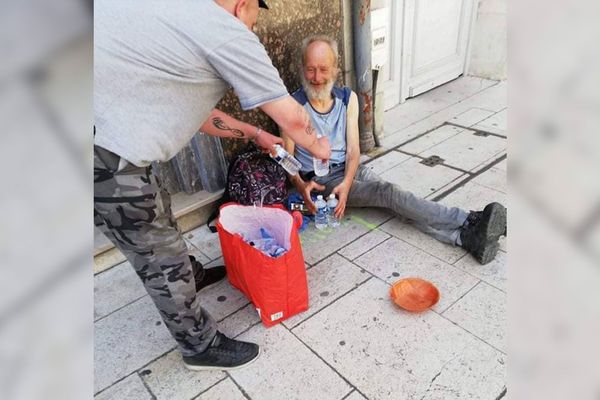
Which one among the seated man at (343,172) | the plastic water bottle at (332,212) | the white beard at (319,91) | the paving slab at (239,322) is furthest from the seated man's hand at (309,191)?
the paving slab at (239,322)

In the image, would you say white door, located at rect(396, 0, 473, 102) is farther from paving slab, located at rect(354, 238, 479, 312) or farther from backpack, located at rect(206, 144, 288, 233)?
paving slab, located at rect(354, 238, 479, 312)

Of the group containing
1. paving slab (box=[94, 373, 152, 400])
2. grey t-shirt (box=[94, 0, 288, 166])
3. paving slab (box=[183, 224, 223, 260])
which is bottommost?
paving slab (box=[183, 224, 223, 260])

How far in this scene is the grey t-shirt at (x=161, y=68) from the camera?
4.08 ft

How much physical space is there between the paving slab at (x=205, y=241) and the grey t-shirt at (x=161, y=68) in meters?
1.50

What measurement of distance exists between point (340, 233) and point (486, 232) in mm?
935

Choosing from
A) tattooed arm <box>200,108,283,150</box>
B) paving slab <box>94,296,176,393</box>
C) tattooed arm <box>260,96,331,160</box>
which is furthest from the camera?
tattooed arm <box>200,108,283,150</box>

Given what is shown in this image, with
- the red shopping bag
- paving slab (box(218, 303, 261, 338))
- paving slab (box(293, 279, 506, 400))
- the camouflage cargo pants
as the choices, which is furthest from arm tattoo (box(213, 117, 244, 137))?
paving slab (box(293, 279, 506, 400))

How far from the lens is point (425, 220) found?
280cm

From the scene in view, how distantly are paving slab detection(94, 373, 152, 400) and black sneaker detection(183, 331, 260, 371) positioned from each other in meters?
0.22

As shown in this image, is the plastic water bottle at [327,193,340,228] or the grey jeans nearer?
the grey jeans

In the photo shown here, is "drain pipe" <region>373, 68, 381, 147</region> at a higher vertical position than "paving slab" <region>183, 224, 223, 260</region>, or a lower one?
higher

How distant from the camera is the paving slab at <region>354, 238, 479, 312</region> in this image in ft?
7.81

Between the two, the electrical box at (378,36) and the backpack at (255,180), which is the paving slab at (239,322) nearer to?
the backpack at (255,180)

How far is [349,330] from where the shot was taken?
2189 millimetres
